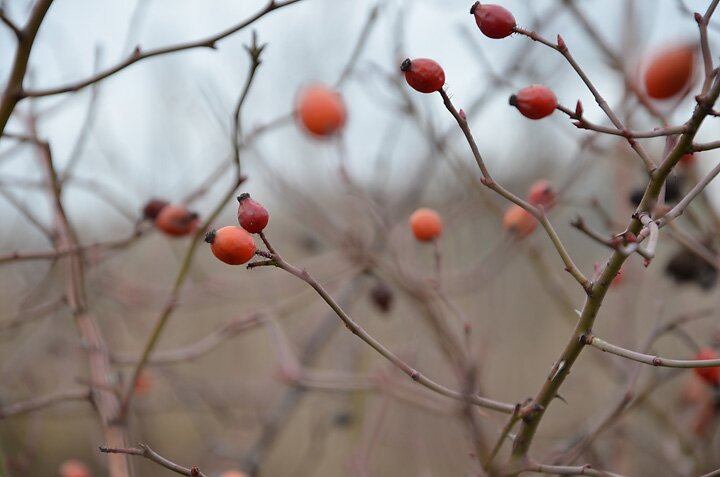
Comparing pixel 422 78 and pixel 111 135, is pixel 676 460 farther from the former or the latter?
pixel 111 135

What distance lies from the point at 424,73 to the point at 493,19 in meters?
0.10

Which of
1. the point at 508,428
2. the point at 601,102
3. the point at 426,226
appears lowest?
the point at 508,428

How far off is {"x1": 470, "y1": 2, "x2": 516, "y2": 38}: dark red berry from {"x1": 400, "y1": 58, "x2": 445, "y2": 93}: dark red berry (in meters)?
0.07

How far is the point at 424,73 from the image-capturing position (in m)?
0.68

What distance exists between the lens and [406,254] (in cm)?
157

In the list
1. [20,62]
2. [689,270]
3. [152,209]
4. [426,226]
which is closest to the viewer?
[20,62]

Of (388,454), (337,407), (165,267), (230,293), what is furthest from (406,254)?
(388,454)

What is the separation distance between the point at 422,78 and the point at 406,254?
90 cm

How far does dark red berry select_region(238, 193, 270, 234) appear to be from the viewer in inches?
27.5

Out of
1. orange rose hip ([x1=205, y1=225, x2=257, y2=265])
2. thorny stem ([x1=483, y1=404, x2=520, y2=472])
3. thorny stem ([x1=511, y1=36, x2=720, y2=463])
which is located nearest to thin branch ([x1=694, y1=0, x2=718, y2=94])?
thorny stem ([x1=511, y1=36, x2=720, y2=463])

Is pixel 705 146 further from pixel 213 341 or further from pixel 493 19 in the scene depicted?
pixel 213 341

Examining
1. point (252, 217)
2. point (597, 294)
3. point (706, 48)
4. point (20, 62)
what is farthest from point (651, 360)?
point (20, 62)

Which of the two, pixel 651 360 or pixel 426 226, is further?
pixel 426 226

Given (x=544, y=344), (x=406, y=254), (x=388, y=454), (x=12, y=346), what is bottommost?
(x=406, y=254)
